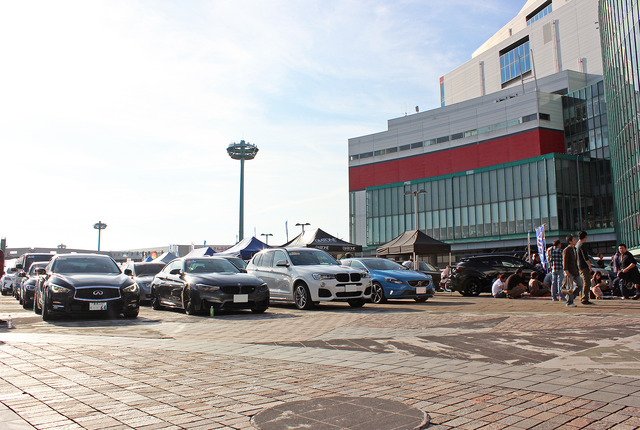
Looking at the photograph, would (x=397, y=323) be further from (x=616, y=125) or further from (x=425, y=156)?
(x=425, y=156)

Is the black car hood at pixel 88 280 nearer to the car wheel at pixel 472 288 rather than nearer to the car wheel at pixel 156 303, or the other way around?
the car wheel at pixel 156 303

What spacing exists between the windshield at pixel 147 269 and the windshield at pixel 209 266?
4.94m

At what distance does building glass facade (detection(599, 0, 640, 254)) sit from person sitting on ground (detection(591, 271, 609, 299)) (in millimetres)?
19532

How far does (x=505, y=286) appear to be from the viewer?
1827cm

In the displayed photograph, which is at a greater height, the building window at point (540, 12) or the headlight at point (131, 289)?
the building window at point (540, 12)

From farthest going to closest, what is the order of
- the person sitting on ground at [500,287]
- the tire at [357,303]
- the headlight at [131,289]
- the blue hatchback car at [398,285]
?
the person sitting on ground at [500,287], the blue hatchback car at [398,285], the tire at [357,303], the headlight at [131,289]

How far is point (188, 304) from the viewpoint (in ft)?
40.6

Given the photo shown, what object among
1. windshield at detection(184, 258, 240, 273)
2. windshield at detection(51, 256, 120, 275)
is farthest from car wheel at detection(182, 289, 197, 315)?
windshield at detection(51, 256, 120, 275)

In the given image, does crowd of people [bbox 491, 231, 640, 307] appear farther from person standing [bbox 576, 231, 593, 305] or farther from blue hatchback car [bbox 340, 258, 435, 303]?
blue hatchback car [bbox 340, 258, 435, 303]

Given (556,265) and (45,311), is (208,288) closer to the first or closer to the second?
(45,311)

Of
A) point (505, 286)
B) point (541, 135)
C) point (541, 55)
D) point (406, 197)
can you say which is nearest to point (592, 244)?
point (541, 135)

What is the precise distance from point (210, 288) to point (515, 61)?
87477mm

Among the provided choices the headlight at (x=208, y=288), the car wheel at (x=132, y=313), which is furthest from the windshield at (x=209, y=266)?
the car wheel at (x=132, y=313)

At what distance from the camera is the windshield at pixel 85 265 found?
12.5 meters
